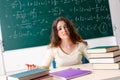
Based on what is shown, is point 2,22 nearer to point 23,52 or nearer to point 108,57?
point 23,52

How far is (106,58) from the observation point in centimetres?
159

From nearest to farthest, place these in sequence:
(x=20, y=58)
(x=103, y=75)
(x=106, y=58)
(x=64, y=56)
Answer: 1. (x=103, y=75)
2. (x=106, y=58)
3. (x=64, y=56)
4. (x=20, y=58)

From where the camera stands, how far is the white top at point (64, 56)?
2273mm

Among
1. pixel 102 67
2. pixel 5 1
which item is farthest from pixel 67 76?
pixel 5 1

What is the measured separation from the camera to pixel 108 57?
1590 mm

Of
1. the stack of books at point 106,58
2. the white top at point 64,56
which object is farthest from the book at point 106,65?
the white top at point 64,56

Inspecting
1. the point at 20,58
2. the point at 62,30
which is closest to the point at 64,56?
the point at 62,30

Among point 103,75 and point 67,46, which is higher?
point 67,46

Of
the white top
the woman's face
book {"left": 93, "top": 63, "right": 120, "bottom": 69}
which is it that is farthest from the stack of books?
the woman's face

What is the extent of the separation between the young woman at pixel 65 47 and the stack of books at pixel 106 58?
619 millimetres

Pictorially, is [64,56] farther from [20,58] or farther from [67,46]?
[20,58]

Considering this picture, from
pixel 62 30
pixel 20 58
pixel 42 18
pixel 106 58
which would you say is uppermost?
pixel 42 18

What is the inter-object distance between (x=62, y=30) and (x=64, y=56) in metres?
0.30

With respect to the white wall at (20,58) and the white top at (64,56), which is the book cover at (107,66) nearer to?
the white top at (64,56)
